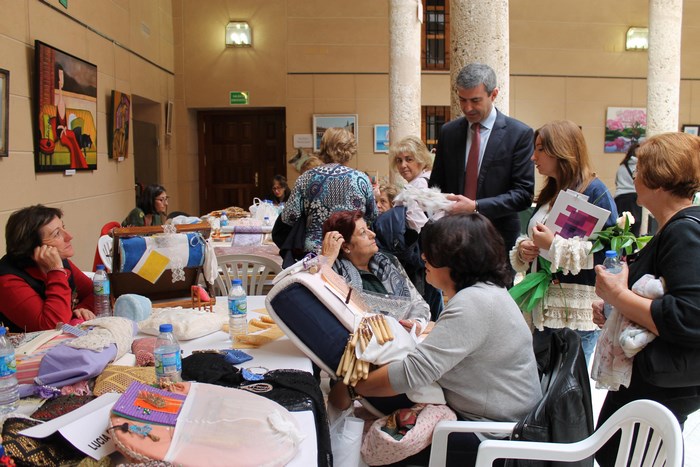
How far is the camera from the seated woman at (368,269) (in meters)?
2.95

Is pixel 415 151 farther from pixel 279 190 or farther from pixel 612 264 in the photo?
pixel 279 190

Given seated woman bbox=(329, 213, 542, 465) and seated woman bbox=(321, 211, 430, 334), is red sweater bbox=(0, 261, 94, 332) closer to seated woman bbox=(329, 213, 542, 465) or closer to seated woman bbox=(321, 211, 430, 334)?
seated woman bbox=(321, 211, 430, 334)

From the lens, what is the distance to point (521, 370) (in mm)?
2045

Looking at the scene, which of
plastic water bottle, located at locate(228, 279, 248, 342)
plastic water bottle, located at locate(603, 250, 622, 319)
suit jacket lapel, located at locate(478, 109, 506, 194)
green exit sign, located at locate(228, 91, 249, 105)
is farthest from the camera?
green exit sign, located at locate(228, 91, 249, 105)

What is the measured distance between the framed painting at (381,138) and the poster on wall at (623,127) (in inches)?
166

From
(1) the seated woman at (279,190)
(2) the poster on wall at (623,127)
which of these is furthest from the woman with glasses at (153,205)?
(2) the poster on wall at (623,127)

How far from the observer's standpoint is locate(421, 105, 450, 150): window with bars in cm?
1153

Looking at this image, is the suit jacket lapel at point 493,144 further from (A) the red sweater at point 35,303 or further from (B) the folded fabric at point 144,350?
(A) the red sweater at point 35,303

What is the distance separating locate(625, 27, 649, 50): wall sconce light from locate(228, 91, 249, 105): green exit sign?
7.16m

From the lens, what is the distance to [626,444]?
5.41 ft

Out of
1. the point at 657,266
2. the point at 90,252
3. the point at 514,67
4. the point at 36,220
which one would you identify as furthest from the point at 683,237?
the point at 514,67

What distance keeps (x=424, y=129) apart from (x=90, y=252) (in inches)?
251

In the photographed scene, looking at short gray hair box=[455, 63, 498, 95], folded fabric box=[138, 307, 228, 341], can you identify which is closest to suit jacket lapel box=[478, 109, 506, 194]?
short gray hair box=[455, 63, 498, 95]

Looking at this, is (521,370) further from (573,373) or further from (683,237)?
(683,237)
